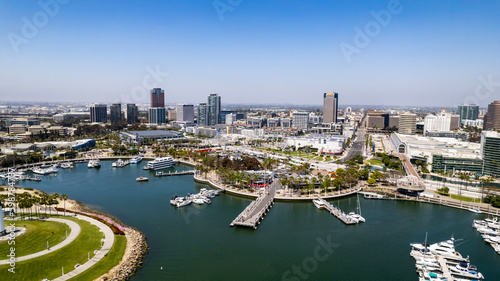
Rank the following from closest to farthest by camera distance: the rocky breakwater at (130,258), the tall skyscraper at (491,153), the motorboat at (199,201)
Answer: the rocky breakwater at (130,258), the motorboat at (199,201), the tall skyscraper at (491,153)

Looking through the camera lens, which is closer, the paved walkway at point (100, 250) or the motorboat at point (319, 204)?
the paved walkway at point (100, 250)

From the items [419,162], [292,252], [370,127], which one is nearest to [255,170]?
[292,252]

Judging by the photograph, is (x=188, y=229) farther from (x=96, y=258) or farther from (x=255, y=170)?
(x=255, y=170)

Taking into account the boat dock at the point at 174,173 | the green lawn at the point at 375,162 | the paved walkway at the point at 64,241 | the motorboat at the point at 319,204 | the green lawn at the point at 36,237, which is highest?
the green lawn at the point at 375,162

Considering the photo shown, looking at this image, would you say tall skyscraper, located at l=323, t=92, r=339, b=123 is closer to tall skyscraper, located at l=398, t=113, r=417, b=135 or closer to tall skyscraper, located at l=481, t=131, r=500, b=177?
tall skyscraper, located at l=398, t=113, r=417, b=135

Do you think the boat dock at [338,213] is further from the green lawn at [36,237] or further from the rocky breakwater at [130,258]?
the green lawn at [36,237]
